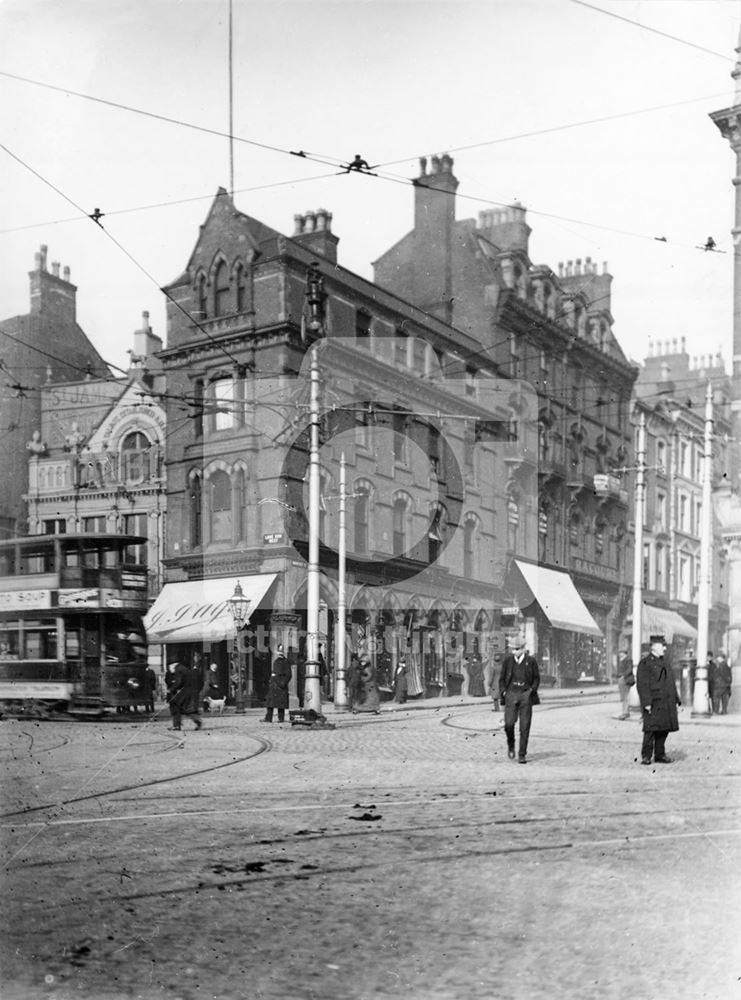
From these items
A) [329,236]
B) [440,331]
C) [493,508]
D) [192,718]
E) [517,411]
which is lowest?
[192,718]

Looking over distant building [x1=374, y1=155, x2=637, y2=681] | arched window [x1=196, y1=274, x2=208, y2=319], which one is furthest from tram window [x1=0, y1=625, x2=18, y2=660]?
distant building [x1=374, y1=155, x2=637, y2=681]

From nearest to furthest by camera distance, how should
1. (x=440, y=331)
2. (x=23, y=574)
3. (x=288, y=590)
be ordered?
(x=288, y=590) < (x=440, y=331) < (x=23, y=574)

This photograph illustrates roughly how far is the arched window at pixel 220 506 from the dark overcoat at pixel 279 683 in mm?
886

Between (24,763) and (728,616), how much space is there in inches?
204

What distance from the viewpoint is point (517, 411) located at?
755 cm

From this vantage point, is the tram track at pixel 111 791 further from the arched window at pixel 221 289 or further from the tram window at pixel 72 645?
the tram window at pixel 72 645

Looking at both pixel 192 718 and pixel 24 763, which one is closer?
pixel 192 718

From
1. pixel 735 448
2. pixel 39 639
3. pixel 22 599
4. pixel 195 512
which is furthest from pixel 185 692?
pixel 735 448

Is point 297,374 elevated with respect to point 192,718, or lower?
elevated

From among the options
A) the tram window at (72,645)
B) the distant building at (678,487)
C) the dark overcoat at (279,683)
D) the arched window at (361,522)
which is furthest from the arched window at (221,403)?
the tram window at (72,645)

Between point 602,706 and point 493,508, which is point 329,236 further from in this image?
point 602,706

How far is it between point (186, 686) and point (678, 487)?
365 cm

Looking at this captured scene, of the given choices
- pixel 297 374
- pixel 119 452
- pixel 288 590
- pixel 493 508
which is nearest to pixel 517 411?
pixel 493 508

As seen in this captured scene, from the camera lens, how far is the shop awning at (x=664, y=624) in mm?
7922
